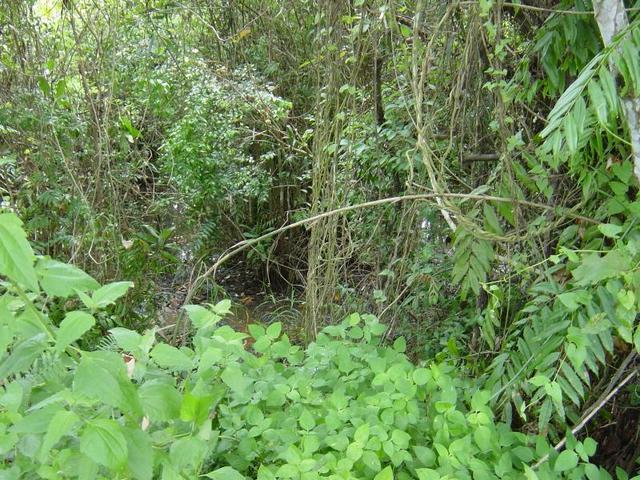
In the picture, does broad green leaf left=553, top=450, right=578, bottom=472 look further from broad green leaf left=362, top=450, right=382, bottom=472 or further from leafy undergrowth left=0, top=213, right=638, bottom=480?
broad green leaf left=362, top=450, right=382, bottom=472

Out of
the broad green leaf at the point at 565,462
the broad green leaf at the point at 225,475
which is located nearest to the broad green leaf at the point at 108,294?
the broad green leaf at the point at 225,475

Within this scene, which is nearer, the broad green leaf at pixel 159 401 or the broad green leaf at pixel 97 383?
the broad green leaf at pixel 97 383

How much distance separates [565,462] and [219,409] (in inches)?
37.6

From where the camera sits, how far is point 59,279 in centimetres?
109

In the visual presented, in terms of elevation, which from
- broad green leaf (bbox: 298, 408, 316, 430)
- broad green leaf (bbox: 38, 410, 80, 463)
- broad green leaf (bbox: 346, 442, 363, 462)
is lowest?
broad green leaf (bbox: 346, 442, 363, 462)

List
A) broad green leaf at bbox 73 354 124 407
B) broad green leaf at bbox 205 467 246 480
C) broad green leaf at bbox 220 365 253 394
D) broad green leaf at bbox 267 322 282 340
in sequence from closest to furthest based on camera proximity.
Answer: broad green leaf at bbox 73 354 124 407 < broad green leaf at bbox 205 467 246 480 < broad green leaf at bbox 220 365 253 394 < broad green leaf at bbox 267 322 282 340

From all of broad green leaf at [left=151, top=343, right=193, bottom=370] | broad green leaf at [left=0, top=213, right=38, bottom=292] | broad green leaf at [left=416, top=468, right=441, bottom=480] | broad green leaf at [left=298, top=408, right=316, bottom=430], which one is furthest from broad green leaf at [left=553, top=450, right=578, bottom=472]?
broad green leaf at [left=0, top=213, right=38, bottom=292]

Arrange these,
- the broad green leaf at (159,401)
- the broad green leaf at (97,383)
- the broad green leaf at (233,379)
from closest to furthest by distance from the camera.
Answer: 1. the broad green leaf at (97,383)
2. the broad green leaf at (159,401)
3. the broad green leaf at (233,379)

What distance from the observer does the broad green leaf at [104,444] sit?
1029 mm

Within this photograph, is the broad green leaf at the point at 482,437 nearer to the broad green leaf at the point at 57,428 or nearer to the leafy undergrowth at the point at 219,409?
the leafy undergrowth at the point at 219,409

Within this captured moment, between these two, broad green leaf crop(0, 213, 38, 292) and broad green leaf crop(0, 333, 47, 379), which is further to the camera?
broad green leaf crop(0, 333, 47, 379)

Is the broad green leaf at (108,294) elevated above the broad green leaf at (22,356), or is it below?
above

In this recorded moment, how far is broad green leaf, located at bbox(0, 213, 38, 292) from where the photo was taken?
34.8 inches

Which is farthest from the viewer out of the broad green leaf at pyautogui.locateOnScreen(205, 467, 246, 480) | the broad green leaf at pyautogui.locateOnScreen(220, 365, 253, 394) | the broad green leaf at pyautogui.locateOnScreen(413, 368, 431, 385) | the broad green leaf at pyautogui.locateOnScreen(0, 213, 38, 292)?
the broad green leaf at pyautogui.locateOnScreen(413, 368, 431, 385)
